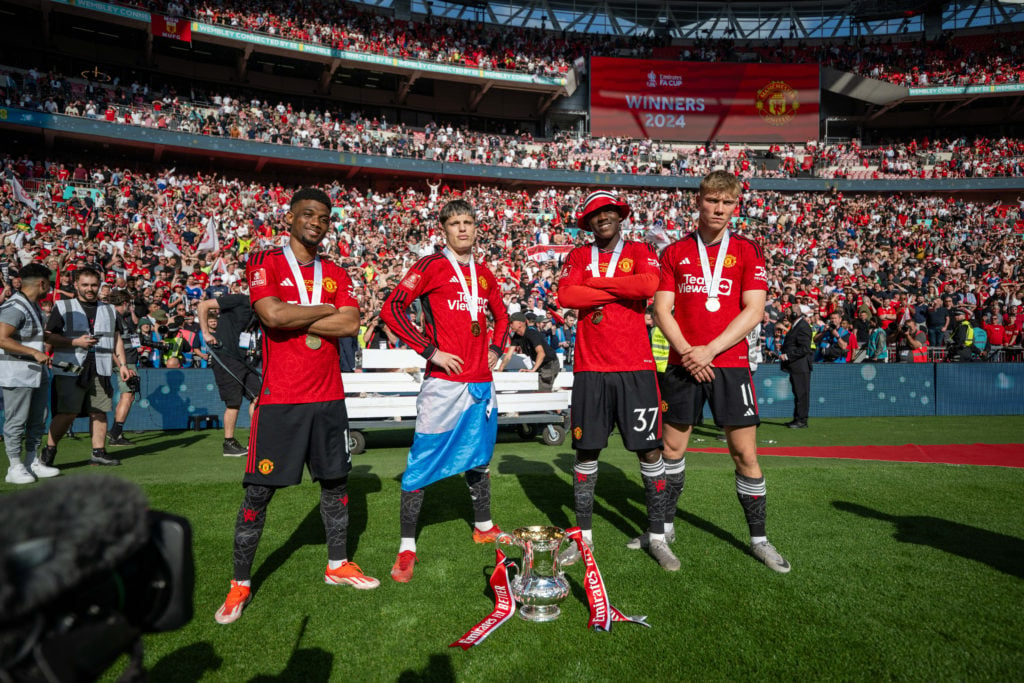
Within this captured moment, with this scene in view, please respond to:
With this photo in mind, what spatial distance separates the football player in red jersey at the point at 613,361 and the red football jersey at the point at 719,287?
19cm

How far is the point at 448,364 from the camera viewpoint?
13.0ft

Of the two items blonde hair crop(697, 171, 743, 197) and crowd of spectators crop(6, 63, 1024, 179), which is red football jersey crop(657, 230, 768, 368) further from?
crowd of spectators crop(6, 63, 1024, 179)

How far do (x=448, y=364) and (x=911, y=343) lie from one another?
14924 mm

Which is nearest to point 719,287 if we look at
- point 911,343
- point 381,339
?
point 381,339

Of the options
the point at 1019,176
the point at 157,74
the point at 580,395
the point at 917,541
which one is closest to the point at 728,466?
the point at 917,541

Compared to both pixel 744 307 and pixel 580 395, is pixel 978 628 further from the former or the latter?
pixel 580 395

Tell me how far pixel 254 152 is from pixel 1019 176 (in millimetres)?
39471

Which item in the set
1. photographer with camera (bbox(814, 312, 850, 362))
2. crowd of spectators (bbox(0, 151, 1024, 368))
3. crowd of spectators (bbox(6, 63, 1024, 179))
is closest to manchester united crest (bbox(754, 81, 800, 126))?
crowd of spectators (bbox(6, 63, 1024, 179))

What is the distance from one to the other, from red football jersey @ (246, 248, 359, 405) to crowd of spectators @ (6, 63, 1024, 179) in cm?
2723

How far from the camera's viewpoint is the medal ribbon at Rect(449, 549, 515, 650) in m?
2.91

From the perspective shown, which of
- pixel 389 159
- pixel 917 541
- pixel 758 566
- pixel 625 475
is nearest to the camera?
pixel 758 566

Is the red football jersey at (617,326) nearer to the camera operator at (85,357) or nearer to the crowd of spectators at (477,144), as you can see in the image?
the camera operator at (85,357)

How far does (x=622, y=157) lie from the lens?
34688 mm

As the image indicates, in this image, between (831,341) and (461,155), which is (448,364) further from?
(461,155)
